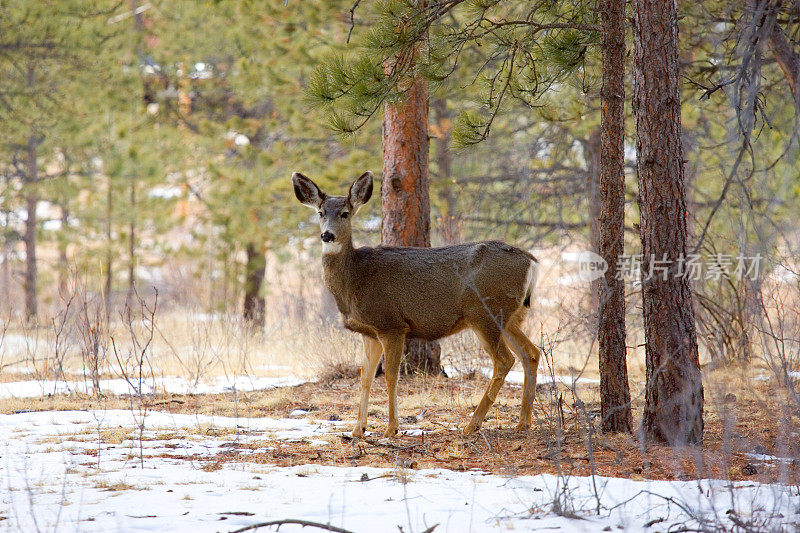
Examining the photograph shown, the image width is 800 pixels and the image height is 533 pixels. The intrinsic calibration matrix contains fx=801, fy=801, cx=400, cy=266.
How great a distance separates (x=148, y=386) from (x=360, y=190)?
3.80m

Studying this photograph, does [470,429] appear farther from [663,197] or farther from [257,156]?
[257,156]

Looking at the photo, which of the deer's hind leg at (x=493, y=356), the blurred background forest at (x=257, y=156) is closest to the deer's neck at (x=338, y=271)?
the deer's hind leg at (x=493, y=356)

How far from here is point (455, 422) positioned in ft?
24.3

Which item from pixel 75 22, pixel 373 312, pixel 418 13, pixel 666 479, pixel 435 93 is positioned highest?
pixel 75 22

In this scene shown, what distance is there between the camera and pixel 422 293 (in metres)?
7.03

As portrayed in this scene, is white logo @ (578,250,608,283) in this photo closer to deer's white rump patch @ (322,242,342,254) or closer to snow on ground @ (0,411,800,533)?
deer's white rump patch @ (322,242,342,254)

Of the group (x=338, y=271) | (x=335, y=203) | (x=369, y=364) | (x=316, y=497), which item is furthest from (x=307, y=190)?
(x=316, y=497)

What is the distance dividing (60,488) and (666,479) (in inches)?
145

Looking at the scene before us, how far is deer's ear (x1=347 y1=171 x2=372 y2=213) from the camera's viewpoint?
A: 7.07 metres

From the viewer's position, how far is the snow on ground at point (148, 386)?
9283 millimetres

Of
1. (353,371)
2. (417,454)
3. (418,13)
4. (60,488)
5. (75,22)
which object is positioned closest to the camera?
(60,488)

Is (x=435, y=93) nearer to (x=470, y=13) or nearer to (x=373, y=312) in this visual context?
(x=470, y=13)

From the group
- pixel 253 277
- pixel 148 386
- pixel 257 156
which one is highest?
pixel 257 156

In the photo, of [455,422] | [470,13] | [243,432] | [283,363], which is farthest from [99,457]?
[283,363]
